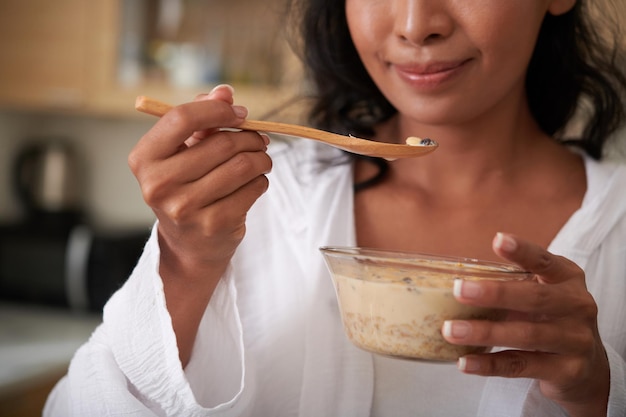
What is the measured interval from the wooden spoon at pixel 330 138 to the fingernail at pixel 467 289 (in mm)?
237

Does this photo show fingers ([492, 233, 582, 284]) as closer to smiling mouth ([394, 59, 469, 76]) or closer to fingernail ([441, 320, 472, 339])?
fingernail ([441, 320, 472, 339])

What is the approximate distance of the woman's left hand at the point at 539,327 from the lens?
710mm

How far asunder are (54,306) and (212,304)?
1.96m

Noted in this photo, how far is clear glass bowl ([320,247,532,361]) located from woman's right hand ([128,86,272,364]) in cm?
12

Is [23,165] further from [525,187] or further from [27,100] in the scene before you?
[525,187]

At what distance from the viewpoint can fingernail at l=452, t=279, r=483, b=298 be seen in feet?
2.31

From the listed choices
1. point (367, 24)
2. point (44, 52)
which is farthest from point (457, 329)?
point (44, 52)

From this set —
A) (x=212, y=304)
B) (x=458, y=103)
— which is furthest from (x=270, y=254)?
(x=458, y=103)

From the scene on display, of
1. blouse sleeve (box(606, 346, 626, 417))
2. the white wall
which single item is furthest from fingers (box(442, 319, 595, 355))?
the white wall

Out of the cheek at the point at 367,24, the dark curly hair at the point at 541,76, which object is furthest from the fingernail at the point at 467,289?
the dark curly hair at the point at 541,76

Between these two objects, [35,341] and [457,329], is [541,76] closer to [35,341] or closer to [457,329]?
[457,329]

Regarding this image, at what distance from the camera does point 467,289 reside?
27.7 inches

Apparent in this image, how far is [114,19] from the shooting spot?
2967mm

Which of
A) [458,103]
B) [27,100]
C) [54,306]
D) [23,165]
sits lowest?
[54,306]
